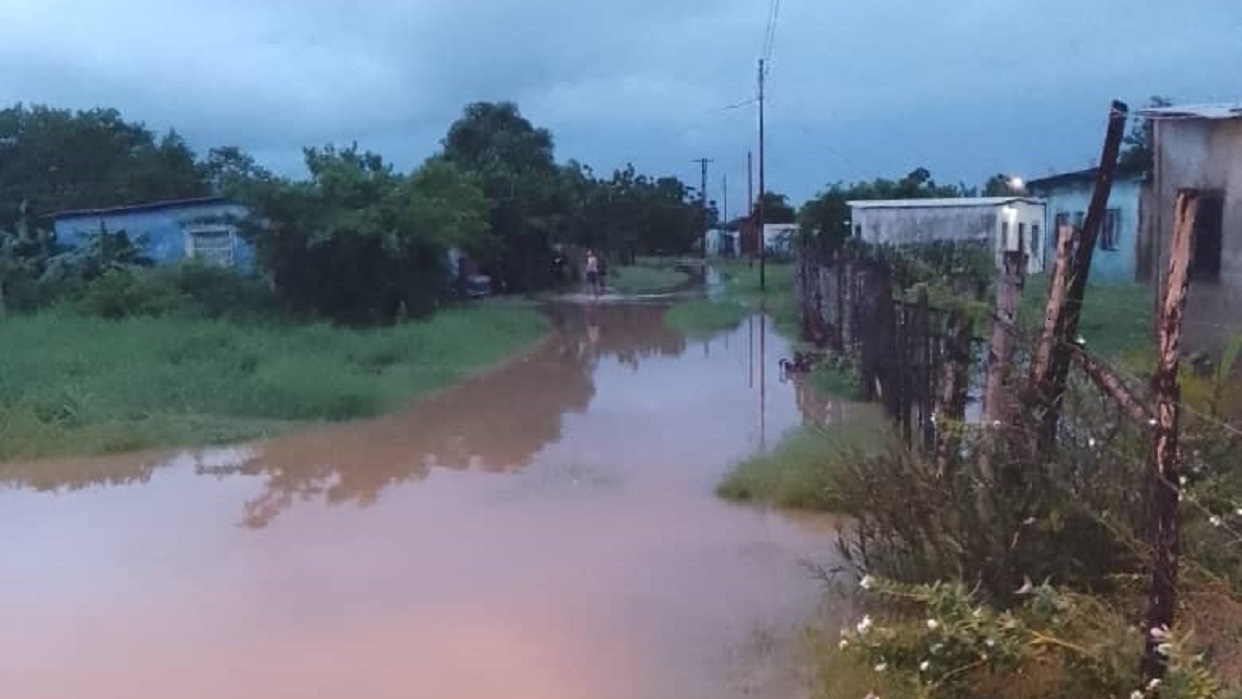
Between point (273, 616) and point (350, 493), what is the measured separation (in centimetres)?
358

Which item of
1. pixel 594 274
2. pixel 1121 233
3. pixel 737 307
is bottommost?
pixel 737 307

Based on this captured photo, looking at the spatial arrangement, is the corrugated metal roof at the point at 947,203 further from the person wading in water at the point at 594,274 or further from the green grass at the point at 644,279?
the green grass at the point at 644,279

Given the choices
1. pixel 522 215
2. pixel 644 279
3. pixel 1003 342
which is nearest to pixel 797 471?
pixel 1003 342

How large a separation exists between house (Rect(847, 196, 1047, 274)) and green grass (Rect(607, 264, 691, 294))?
9215mm

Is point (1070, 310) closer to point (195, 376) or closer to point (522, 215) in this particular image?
point (195, 376)

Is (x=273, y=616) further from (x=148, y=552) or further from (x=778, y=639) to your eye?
(x=778, y=639)

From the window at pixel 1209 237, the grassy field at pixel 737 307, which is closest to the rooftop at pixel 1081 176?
the grassy field at pixel 737 307

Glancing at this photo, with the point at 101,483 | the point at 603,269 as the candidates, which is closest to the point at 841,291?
the point at 101,483

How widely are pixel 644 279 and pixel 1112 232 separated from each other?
73.1 feet

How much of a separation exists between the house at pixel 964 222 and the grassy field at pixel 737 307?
A: 2.85 metres

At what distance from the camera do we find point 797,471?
974 centimetres

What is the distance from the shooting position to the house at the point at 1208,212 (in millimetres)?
12664

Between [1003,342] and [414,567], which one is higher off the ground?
[1003,342]

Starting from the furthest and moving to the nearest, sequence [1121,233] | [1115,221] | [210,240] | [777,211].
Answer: [777,211], [210,240], [1115,221], [1121,233]
